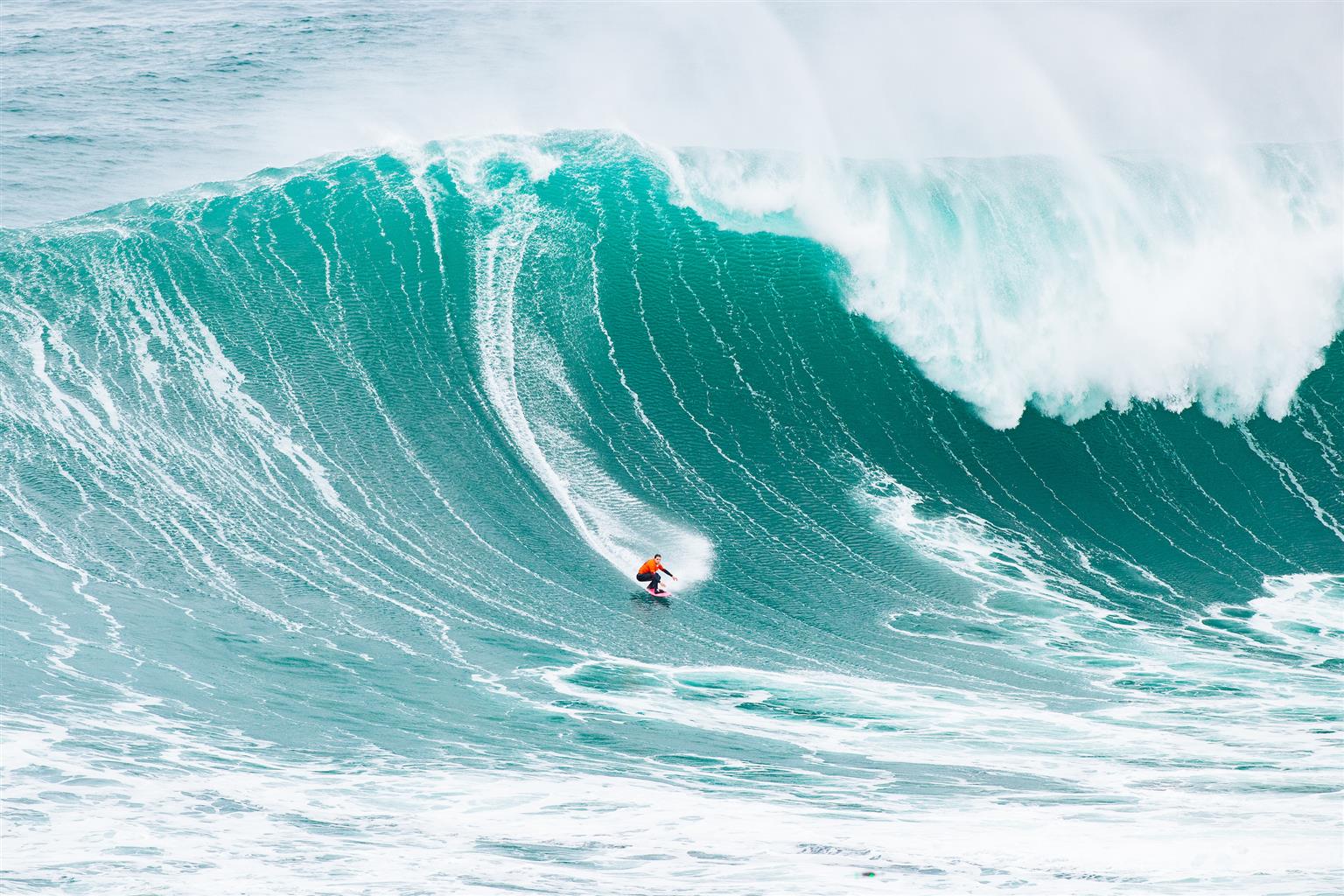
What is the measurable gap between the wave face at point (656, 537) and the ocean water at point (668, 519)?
7 centimetres

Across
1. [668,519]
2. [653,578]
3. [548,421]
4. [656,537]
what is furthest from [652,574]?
[548,421]

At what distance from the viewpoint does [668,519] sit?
1847 cm

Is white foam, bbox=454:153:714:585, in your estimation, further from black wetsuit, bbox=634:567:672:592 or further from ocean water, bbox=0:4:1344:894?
black wetsuit, bbox=634:567:672:592

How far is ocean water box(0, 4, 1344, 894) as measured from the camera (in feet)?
41.3

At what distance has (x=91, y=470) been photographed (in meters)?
18.7

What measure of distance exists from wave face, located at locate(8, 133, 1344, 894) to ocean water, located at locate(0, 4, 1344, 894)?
2.8 inches

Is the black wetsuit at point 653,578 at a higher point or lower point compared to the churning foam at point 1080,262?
lower

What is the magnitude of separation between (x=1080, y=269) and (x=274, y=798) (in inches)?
663

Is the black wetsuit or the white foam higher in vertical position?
the white foam

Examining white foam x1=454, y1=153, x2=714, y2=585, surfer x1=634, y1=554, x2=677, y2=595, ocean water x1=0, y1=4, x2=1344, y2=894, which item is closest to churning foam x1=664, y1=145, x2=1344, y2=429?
ocean water x1=0, y1=4, x2=1344, y2=894

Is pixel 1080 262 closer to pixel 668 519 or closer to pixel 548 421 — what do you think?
pixel 668 519

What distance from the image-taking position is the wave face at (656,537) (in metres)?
12.6

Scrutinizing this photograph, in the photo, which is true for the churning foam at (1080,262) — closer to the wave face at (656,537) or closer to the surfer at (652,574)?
the wave face at (656,537)

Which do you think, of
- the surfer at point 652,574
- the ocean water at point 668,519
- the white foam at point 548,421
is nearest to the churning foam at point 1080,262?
the ocean water at point 668,519
